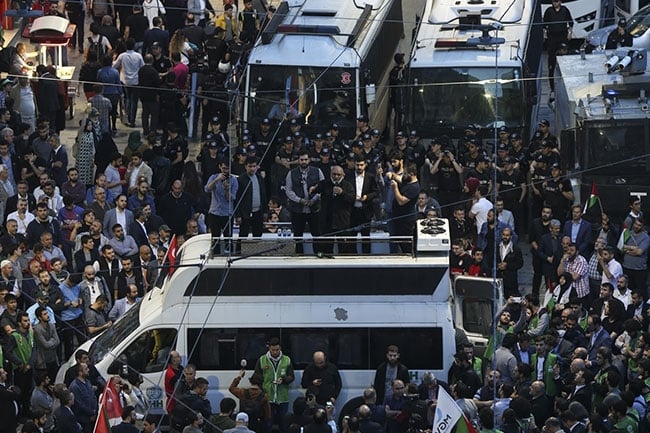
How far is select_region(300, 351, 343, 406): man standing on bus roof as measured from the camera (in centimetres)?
2256

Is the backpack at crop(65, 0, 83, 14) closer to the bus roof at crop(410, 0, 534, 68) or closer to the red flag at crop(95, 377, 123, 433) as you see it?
the bus roof at crop(410, 0, 534, 68)

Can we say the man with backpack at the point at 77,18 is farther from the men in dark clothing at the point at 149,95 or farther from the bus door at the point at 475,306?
the bus door at the point at 475,306

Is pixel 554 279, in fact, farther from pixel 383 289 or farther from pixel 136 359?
pixel 136 359

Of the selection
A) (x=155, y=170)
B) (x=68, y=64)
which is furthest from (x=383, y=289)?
(x=68, y=64)

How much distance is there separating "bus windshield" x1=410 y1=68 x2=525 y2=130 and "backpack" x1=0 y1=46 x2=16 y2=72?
6564 mm

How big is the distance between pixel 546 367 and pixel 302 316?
9.04 ft

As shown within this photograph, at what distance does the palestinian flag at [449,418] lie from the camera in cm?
1895

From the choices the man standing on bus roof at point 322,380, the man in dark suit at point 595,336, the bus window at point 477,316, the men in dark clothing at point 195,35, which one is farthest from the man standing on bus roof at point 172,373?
the men in dark clothing at point 195,35

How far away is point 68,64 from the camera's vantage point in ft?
119

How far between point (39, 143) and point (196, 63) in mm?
4667

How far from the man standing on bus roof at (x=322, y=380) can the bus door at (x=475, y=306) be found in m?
1.93

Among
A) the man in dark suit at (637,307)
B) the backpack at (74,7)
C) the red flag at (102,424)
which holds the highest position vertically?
the backpack at (74,7)

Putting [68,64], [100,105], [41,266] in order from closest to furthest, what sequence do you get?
[41,266] → [100,105] → [68,64]

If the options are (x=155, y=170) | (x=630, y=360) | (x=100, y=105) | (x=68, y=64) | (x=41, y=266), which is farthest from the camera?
(x=68, y=64)
